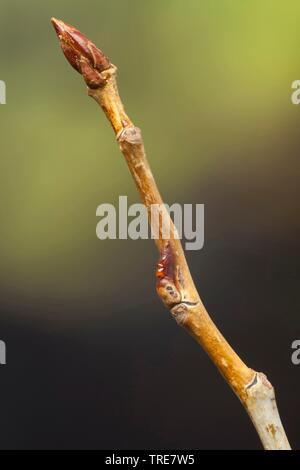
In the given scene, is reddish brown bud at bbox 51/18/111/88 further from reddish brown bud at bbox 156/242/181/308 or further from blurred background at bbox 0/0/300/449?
blurred background at bbox 0/0/300/449

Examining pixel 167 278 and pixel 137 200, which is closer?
pixel 167 278

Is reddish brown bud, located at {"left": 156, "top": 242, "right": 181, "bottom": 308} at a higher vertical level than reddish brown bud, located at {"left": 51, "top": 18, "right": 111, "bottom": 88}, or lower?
lower

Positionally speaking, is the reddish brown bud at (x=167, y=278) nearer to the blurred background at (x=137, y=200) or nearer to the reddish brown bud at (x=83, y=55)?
the reddish brown bud at (x=83, y=55)

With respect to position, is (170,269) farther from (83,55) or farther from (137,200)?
(137,200)

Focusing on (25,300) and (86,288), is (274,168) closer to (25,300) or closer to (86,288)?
(86,288)

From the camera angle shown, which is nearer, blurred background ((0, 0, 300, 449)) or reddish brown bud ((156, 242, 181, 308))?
reddish brown bud ((156, 242, 181, 308))

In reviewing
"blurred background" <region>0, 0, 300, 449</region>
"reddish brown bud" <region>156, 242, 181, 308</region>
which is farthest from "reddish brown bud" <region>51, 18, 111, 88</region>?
"blurred background" <region>0, 0, 300, 449</region>

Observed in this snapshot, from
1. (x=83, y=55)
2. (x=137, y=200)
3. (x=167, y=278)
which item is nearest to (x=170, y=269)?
(x=167, y=278)
